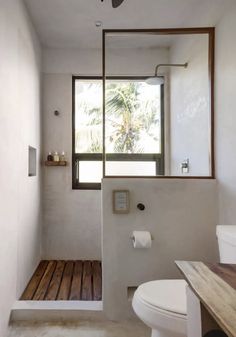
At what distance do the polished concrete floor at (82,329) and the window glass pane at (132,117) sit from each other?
1406mm

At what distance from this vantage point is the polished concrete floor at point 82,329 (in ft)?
6.71

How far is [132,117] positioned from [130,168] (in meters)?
0.64

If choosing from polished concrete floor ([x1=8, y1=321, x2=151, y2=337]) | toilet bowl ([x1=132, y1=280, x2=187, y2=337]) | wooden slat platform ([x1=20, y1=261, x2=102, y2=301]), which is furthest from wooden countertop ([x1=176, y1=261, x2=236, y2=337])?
wooden slat platform ([x1=20, y1=261, x2=102, y2=301])

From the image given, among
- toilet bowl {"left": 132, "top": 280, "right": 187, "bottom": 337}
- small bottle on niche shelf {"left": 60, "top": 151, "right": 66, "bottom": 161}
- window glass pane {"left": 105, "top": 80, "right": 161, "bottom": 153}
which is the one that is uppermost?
window glass pane {"left": 105, "top": 80, "right": 161, "bottom": 153}

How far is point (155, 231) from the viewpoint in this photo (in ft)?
7.55

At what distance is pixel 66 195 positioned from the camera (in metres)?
3.52

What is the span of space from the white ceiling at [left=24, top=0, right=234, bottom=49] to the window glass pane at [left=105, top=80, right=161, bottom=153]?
0.61 m

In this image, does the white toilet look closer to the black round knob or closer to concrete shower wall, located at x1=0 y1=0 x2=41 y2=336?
the black round knob

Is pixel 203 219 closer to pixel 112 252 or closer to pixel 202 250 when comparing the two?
pixel 202 250

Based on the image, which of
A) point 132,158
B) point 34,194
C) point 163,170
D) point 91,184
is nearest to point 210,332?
point 163,170

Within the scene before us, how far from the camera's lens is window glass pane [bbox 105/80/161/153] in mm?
2787

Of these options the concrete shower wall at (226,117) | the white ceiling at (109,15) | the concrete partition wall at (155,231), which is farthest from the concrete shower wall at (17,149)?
the concrete shower wall at (226,117)

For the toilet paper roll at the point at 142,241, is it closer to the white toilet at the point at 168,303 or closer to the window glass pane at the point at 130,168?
the white toilet at the point at 168,303

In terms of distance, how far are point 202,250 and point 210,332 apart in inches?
53.5
